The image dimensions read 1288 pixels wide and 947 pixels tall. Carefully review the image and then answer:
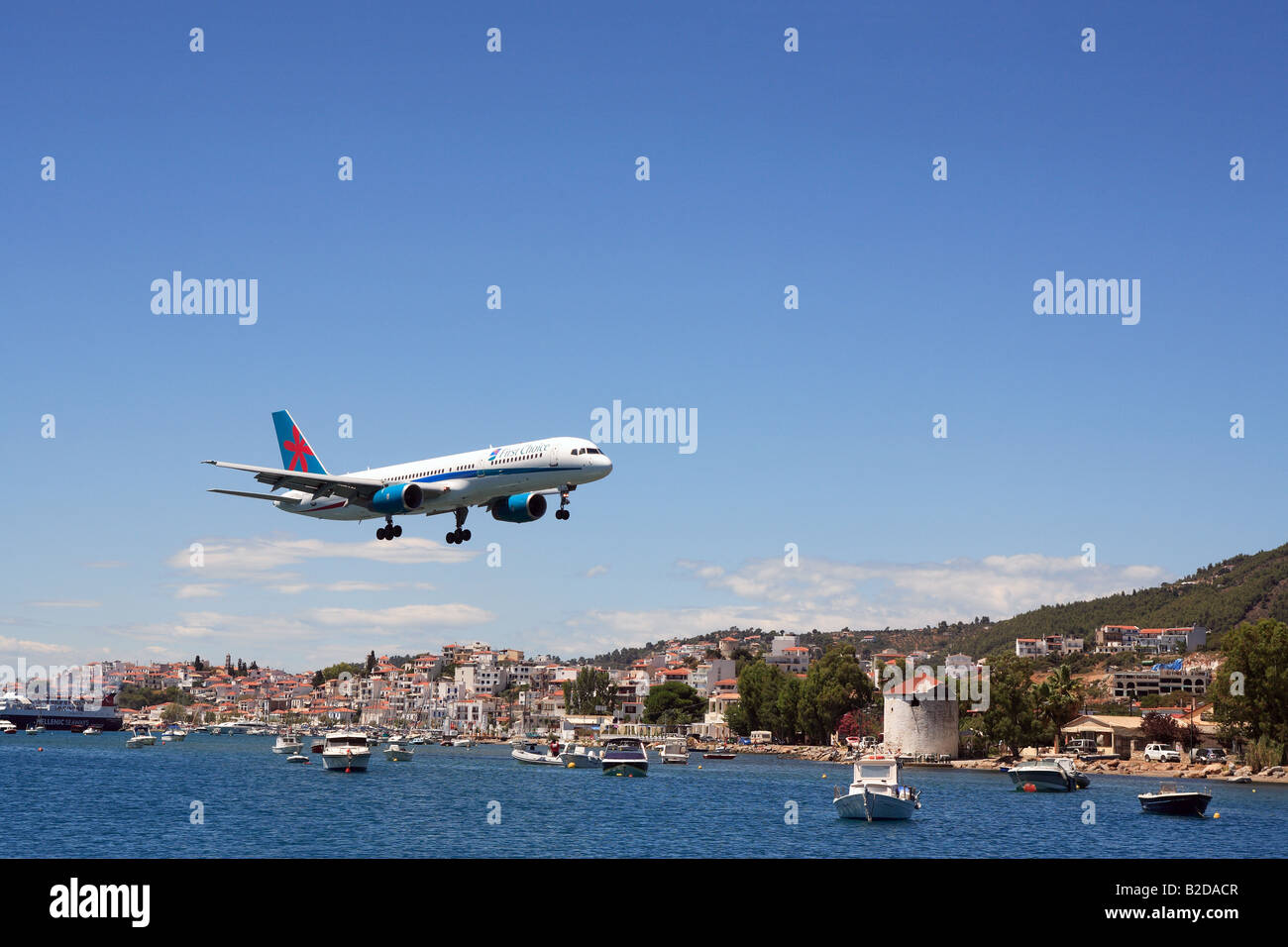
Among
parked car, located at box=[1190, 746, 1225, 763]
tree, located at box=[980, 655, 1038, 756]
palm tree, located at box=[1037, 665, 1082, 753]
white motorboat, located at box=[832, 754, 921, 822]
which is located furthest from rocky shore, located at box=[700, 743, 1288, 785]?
white motorboat, located at box=[832, 754, 921, 822]

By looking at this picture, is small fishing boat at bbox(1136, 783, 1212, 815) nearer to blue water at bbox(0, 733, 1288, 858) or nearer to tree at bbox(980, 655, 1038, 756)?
blue water at bbox(0, 733, 1288, 858)

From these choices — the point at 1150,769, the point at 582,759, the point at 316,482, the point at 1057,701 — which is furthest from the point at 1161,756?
Answer: the point at 316,482

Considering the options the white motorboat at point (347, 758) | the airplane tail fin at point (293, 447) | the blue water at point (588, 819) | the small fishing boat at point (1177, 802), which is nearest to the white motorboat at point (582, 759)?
the blue water at point (588, 819)

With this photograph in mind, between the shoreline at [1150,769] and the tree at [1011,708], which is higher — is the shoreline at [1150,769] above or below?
below

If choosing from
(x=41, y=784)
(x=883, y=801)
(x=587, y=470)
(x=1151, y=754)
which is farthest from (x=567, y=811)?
(x=1151, y=754)

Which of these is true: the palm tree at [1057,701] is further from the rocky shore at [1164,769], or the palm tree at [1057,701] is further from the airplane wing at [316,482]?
the airplane wing at [316,482]
